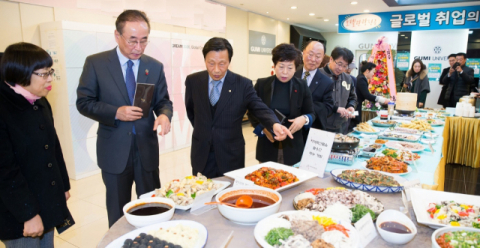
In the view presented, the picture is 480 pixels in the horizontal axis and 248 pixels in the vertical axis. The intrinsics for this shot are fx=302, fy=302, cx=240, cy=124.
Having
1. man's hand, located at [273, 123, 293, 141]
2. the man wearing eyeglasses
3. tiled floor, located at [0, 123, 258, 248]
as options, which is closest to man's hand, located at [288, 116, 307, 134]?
man's hand, located at [273, 123, 293, 141]

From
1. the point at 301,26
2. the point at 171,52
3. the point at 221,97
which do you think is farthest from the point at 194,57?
the point at 301,26

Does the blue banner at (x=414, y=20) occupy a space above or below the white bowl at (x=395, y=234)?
above

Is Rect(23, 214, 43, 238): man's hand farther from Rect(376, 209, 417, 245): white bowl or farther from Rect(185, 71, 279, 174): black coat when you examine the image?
Rect(376, 209, 417, 245): white bowl

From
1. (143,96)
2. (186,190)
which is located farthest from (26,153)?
(186,190)

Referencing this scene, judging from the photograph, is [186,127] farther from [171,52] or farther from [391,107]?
[391,107]

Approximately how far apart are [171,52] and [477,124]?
513 cm

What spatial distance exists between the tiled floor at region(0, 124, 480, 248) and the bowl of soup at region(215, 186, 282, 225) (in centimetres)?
195

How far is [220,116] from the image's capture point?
2.11 m

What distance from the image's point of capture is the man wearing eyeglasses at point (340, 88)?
10.7 ft

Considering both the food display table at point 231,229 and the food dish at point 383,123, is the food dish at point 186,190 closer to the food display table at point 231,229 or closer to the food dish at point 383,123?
the food display table at point 231,229

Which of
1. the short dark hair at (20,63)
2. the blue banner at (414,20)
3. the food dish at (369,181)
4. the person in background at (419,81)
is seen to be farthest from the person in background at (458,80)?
the short dark hair at (20,63)

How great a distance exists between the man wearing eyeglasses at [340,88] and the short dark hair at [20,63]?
2663mm

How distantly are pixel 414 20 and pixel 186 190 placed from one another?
800 cm

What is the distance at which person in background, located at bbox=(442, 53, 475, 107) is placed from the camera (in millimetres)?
6754
